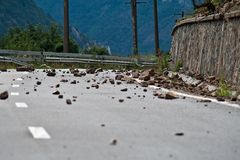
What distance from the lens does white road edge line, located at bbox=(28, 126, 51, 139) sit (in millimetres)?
7752

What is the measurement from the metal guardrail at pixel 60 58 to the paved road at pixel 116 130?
31969mm

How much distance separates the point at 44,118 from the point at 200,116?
2540mm

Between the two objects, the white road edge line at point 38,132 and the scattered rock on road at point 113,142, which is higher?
the white road edge line at point 38,132

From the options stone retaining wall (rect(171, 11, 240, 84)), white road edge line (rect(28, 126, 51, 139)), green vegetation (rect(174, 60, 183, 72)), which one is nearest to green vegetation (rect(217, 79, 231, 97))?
stone retaining wall (rect(171, 11, 240, 84))

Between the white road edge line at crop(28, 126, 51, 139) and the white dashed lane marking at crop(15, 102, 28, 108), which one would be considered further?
the white dashed lane marking at crop(15, 102, 28, 108)

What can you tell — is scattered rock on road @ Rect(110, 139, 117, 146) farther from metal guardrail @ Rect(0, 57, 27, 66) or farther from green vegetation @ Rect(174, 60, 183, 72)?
metal guardrail @ Rect(0, 57, 27, 66)

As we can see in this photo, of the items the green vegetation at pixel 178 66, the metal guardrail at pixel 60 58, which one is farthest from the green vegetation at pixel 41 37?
the green vegetation at pixel 178 66

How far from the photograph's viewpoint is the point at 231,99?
14.3 m

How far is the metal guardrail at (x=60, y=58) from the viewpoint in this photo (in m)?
45.8

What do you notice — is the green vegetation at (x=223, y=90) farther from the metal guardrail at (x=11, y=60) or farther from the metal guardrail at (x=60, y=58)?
the metal guardrail at (x=60, y=58)

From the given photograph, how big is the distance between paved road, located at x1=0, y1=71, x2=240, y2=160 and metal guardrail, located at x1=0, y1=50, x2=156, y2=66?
3197 centimetres

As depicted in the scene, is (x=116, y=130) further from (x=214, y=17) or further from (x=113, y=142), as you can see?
(x=214, y=17)

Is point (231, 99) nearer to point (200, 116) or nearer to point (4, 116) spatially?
point (200, 116)

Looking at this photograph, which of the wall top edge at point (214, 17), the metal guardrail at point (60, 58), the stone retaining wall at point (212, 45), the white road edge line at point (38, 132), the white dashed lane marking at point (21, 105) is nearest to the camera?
the white road edge line at point (38, 132)
